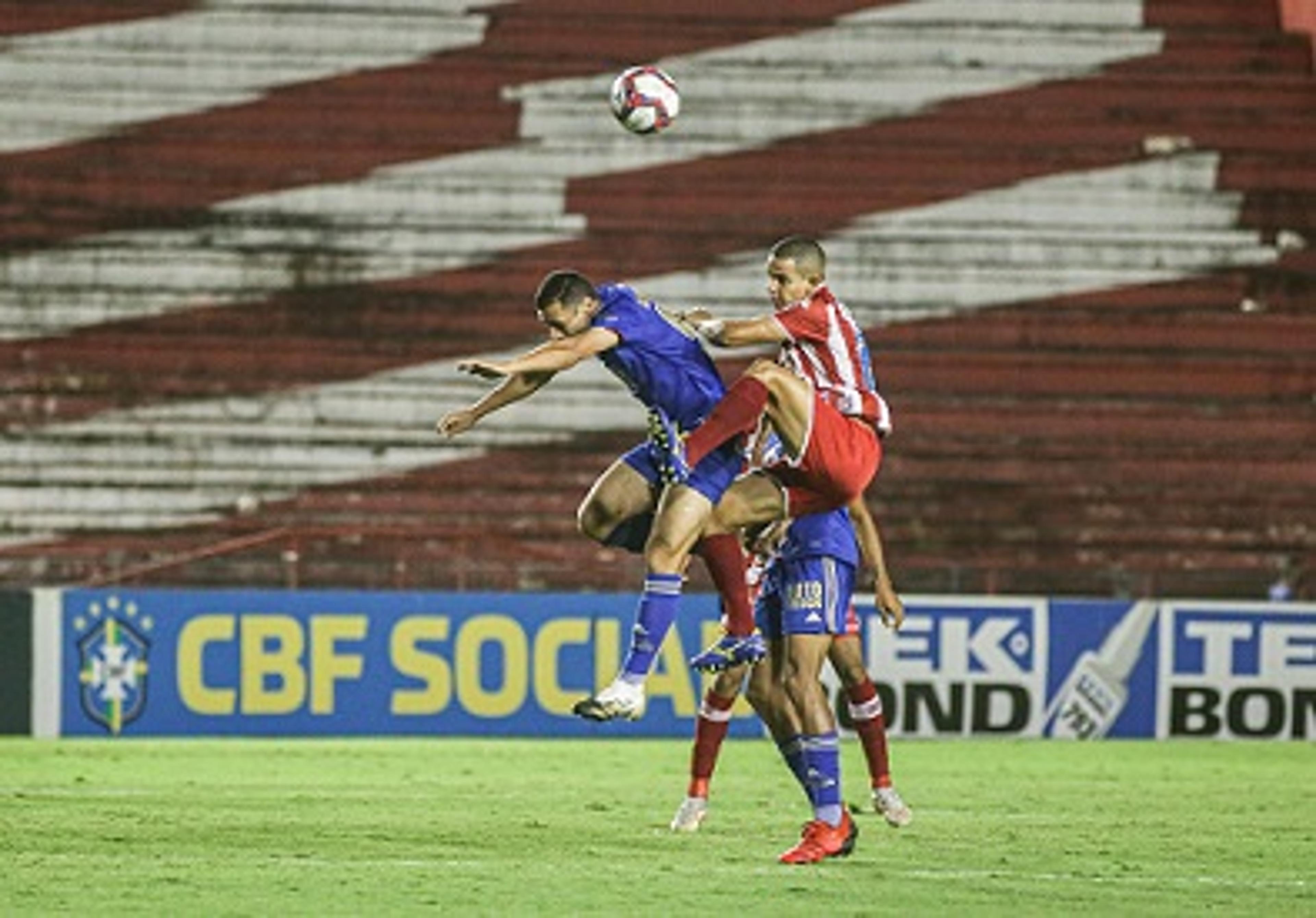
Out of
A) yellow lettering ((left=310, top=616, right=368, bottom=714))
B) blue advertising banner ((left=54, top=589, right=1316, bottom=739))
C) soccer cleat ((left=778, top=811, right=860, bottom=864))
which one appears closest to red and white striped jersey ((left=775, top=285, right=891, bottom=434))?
soccer cleat ((left=778, top=811, right=860, bottom=864))

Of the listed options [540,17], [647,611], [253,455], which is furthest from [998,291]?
[647,611]

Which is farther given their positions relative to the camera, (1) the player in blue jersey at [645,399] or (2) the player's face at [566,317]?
(2) the player's face at [566,317]

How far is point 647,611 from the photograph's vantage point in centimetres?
1072

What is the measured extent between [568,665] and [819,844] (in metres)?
8.84

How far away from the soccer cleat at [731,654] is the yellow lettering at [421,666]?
7.99m

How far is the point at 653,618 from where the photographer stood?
10719mm

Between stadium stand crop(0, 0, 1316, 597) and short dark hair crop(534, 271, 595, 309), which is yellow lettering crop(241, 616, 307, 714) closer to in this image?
stadium stand crop(0, 0, 1316, 597)

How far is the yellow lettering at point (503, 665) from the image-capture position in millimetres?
18922

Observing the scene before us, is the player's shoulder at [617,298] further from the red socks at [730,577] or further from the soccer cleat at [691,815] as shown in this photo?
the soccer cleat at [691,815]

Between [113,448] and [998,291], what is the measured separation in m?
7.03

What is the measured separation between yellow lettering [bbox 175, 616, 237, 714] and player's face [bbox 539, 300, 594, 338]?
310 inches

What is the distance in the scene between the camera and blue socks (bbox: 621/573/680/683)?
10.7m

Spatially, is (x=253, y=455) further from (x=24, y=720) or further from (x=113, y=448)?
(x=24, y=720)

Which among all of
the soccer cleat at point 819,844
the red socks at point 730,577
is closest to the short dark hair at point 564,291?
the red socks at point 730,577
